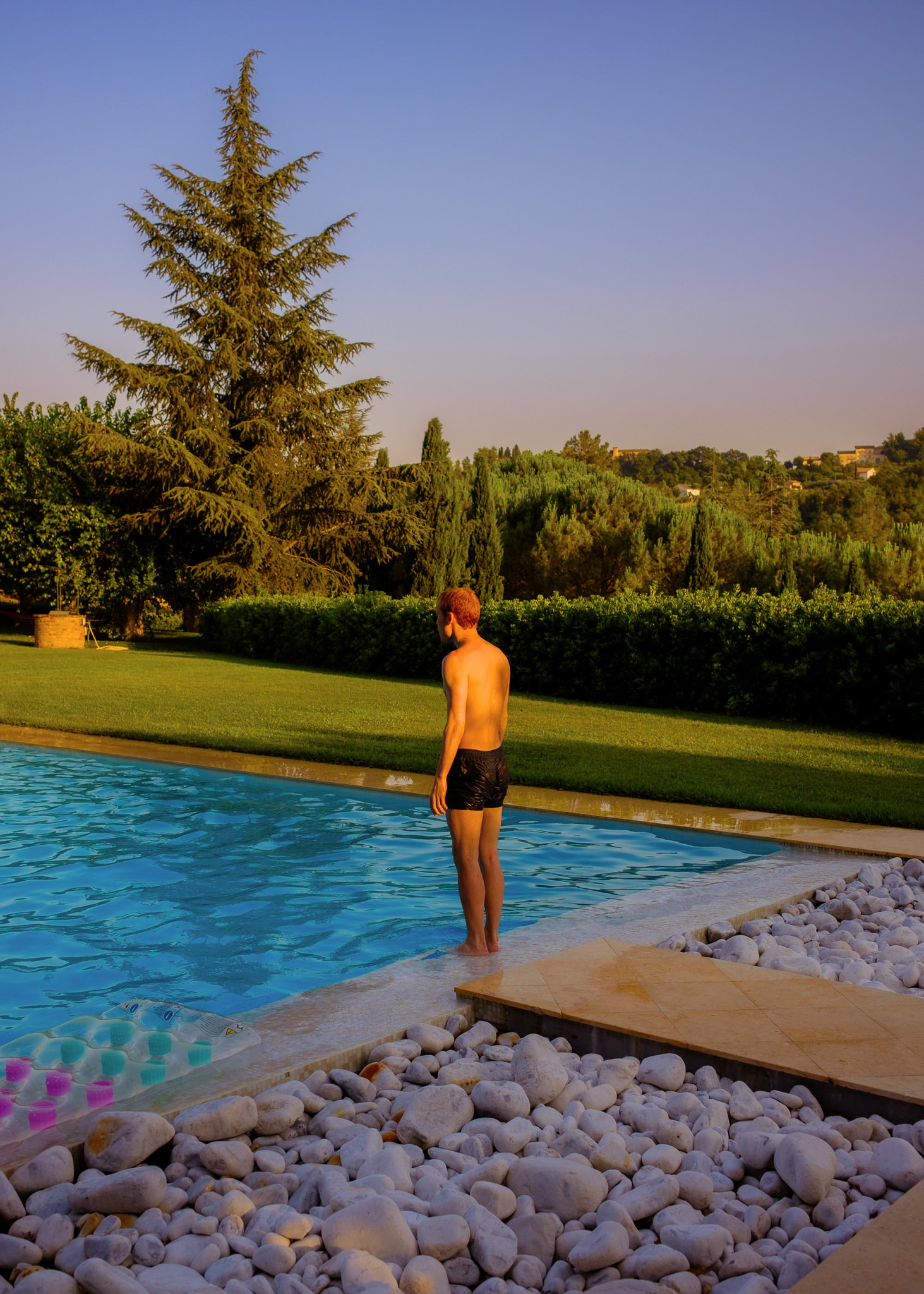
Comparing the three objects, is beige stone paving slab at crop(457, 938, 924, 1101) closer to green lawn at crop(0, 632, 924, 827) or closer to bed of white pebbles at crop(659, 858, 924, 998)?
bed of white pebbles at crop(659, 858, 924, 998)

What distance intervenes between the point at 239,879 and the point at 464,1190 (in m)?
4.90

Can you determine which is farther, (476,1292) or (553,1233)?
(553,1233)

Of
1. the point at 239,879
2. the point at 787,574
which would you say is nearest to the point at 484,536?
the point at 787,574

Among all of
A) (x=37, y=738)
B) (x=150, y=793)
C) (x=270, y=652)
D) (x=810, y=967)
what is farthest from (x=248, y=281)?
(x=810, y=967)

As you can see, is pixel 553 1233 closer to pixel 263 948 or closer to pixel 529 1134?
pixel 529 1134

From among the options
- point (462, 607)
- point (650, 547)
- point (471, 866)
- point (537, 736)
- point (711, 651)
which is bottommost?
point (537, 736)

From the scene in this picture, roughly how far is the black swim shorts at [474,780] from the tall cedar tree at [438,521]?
92.0 ft

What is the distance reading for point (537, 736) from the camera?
12562 mm

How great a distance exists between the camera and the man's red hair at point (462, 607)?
4758 mm

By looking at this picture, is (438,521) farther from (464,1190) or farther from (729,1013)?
(464,1190)

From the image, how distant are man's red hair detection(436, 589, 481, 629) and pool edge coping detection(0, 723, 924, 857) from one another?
393 centimetres

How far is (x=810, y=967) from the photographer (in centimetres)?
469

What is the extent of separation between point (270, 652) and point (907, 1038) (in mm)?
22337

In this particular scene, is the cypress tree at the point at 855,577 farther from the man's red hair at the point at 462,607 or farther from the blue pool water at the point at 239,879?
the man's red hair at the point at 462,607
